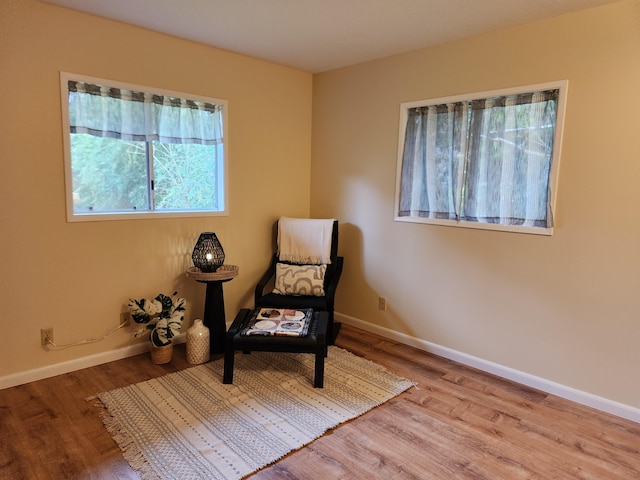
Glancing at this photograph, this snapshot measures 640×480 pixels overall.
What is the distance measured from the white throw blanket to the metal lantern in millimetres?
745

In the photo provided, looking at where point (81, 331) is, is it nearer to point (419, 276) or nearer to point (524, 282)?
point (419, 276)

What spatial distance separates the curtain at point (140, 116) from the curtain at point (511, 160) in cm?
208

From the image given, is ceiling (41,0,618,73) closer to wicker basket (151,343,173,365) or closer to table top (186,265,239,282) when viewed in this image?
table top (186,265,239,282)

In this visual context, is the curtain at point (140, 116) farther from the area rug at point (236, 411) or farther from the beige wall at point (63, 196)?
the area rug at point (236, 411)

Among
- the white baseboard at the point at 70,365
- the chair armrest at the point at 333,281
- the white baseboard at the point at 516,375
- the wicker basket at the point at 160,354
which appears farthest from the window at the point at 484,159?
the white baseboard at the point at 70,365

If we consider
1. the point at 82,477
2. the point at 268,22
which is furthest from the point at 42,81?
the point at 82,477

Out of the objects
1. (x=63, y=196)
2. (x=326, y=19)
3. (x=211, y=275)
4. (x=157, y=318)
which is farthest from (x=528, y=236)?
(x=63, y=196)

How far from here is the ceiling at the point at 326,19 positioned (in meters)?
2.43

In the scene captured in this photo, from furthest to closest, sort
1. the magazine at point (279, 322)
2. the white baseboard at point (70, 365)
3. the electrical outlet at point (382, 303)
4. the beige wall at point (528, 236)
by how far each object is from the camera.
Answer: the electrical outlet at point (382, 303) < the magazine at point (279, 322) < the white baseboard at point (70, 365) < the beige wall at point (528, 236)

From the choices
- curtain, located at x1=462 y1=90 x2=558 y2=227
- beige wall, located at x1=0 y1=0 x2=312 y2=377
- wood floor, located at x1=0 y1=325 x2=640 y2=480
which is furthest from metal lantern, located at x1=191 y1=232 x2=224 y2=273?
curtain, located at x1=462 y1=90 x2=558 y2=227

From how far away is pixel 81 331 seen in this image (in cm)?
288

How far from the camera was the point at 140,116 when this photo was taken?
3027 millimetres

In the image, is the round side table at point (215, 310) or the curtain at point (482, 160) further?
the round side table at point (215, 310)

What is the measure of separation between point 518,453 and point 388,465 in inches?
27.7
